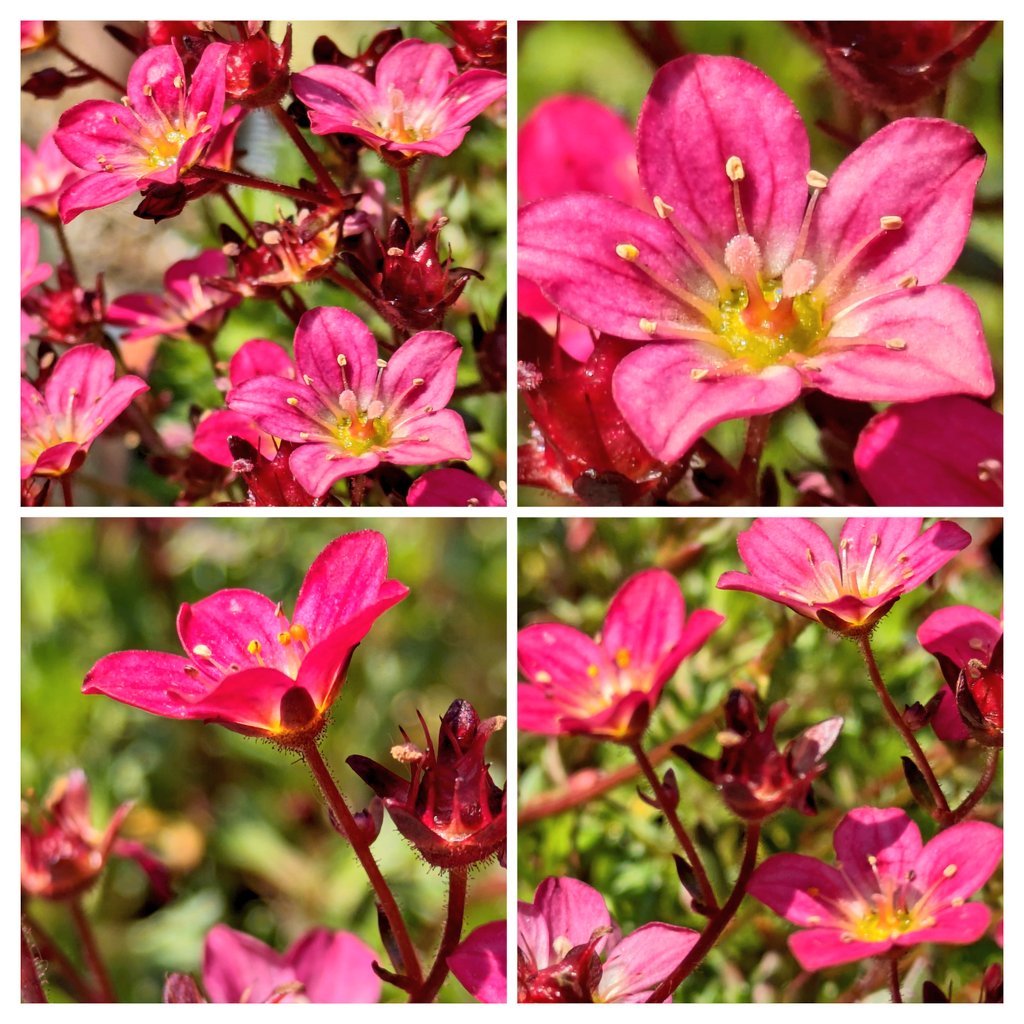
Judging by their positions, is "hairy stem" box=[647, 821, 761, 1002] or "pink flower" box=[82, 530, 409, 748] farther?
"hairy stem" box=[647, 821, 761, 1002]

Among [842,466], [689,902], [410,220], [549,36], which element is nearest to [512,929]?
[689,902]

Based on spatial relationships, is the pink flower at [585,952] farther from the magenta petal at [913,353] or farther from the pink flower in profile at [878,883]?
the magenta petal at [913,353]

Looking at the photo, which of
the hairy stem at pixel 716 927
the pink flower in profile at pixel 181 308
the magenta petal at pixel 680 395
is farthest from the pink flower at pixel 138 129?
the hairy stem at pixel 716 927

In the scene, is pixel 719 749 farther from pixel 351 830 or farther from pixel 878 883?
pixel 351 830

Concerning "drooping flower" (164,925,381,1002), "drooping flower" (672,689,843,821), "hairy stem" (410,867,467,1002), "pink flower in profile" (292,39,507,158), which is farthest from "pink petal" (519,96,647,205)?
"drooping flower" (164,925,381,1002)

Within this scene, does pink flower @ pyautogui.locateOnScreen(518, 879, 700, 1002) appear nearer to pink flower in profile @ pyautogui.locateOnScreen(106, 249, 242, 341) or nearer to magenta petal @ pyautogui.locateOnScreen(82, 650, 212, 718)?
magenta petal @ pyautogui.locateOnScreen(82, 650, 212, 718)
